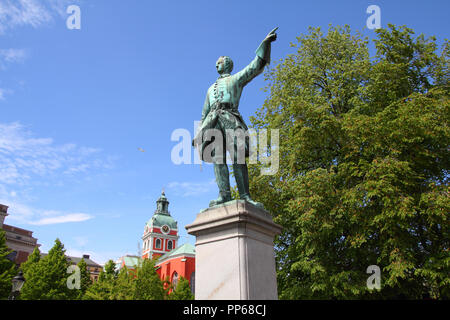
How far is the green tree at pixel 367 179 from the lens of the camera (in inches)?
446

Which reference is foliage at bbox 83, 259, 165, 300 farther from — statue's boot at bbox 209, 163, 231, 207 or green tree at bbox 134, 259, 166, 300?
statue's boot at bbox 209, 163, 231, 207

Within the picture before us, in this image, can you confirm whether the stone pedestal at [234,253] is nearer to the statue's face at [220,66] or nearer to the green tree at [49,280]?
the statue's face at [220,66]

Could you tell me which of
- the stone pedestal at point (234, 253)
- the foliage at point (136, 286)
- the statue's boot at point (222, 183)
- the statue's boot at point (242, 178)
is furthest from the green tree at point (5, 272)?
the statue's boot at point (242, 178)

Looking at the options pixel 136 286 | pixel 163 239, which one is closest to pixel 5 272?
pixel 136 286

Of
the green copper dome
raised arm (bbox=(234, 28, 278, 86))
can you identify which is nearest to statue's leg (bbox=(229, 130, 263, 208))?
raised arm (bbox=(234, 28, 278, 86))

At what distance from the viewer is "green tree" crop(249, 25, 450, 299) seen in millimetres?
11336

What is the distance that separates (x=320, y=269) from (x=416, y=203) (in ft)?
13.7

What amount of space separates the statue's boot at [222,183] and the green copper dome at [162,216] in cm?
7562

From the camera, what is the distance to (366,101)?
15422 millimetres

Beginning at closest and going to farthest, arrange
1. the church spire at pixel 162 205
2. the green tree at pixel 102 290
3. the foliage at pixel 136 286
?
the foliage at pixel 136 286 → the green tree at pixel 102 290 → the church spire at pixel 162 205
